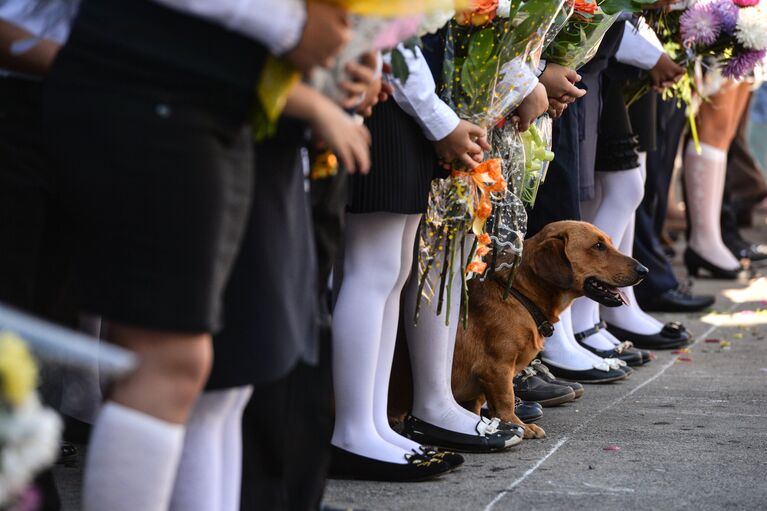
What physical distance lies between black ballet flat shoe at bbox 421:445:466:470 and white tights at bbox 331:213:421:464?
0.06 meters

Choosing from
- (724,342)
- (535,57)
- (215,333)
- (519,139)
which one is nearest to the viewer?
(215,333)

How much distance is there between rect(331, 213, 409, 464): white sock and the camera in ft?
10.9

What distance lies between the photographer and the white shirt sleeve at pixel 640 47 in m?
5.23

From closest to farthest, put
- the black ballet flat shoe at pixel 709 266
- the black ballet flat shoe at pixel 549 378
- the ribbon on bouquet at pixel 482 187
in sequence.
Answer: the ribbon on bouquet at pixel 482 187, the black ballet flat shoe at pixel 549 378, the black ballet flat shoe at pixel 709 266

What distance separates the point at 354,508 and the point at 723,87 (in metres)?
5.20

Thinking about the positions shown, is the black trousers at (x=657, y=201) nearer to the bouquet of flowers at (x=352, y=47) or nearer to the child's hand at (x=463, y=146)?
the child's hand at (x=463, y=146)

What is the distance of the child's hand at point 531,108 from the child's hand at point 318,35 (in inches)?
68.2

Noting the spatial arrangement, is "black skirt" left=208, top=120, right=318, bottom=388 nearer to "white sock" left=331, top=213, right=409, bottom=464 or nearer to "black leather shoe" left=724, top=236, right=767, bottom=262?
"white sock" left=331, top=213, right=409, bottom=464

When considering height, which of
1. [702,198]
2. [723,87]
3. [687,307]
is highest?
[723,87]

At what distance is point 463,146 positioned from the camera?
3361 millimetres

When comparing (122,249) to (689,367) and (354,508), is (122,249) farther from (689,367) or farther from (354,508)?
(689,367)

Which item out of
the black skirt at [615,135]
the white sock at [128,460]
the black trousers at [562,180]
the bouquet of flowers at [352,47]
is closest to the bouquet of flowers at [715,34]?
the black skirt at [615,135]

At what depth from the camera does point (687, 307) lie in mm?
6859

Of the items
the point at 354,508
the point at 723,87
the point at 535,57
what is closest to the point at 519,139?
the point at 535,57
